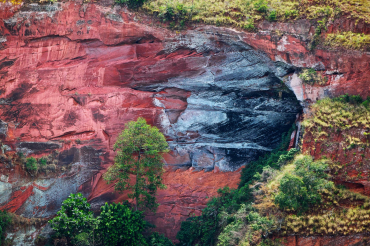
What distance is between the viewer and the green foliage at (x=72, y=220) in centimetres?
1578

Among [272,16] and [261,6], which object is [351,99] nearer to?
[272,16]

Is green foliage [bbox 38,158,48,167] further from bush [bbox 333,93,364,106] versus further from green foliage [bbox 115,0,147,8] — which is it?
bush [bbox 333,93,364,106]

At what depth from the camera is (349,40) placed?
16125 mm

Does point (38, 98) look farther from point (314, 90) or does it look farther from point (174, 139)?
point (314, 90)

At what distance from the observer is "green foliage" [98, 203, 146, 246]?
629 inches

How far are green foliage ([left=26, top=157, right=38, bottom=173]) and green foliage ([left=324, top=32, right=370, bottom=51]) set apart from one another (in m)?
12.4

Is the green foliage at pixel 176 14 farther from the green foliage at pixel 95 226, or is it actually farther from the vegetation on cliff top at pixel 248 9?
the green foliage at pixel 95 226

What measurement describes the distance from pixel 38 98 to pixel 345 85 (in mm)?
12166

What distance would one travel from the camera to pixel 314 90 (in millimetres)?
16844

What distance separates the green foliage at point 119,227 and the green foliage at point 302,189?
17.6ft

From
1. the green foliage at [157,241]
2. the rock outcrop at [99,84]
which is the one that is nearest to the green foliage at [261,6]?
the rock outcrop at [99,84]

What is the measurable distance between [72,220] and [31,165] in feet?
11.2

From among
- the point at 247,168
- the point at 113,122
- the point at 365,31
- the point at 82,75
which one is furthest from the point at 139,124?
the point at 365,31

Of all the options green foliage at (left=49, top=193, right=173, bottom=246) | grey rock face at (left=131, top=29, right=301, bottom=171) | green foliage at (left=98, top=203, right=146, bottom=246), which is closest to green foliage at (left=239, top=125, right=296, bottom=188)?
grey rock face at (left=131, top=29, right=301, bottom=171)
